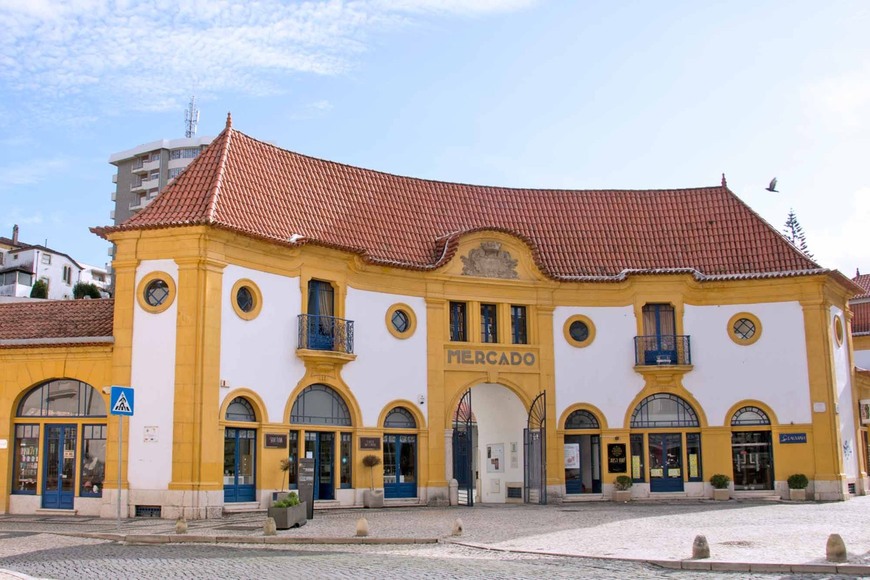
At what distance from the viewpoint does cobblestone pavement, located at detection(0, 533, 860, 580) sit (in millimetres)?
14453

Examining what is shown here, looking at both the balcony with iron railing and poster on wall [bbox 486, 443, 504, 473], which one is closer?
the balcony with iron railing

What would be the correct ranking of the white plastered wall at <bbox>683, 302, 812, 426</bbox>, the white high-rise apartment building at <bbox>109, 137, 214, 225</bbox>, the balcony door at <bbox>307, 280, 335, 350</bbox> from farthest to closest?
the white high-rise apartment building at <bbox>109, 137, 214, 225</bbox> → the white plastered wall at <bbox>683, 302, 812, 426</bbox> → the balcony door at <bbox>307, 280, 335, 350</bbox>

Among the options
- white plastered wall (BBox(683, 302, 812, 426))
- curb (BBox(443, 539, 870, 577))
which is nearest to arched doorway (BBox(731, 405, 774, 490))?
white plastered wall (BBox(683, 302, 812, 426))

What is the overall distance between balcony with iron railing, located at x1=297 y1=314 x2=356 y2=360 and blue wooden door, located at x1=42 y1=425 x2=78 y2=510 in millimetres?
6603

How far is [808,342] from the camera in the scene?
3341 cm

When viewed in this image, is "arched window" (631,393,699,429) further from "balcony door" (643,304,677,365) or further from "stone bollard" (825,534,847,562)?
"stone bollard" (825,534,847,562)

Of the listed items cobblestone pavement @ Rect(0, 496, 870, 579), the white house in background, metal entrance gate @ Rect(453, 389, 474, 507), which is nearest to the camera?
cobblestone pavement @ Rect(0, 496, 870, 579)

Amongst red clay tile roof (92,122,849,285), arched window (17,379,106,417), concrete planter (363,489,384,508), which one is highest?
red clay tile roof (92,122,849,285)

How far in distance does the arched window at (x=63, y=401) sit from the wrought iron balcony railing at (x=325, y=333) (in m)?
5.70

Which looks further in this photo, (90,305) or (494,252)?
(494,252)

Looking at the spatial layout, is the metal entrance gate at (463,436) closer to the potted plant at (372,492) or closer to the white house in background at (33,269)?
the potted plant at (372,492)

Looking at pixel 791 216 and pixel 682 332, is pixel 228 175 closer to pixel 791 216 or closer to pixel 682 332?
pixel 682 332

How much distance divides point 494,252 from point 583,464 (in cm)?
754

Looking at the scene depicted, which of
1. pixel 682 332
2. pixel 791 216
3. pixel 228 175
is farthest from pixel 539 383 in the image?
pixel 791 216
